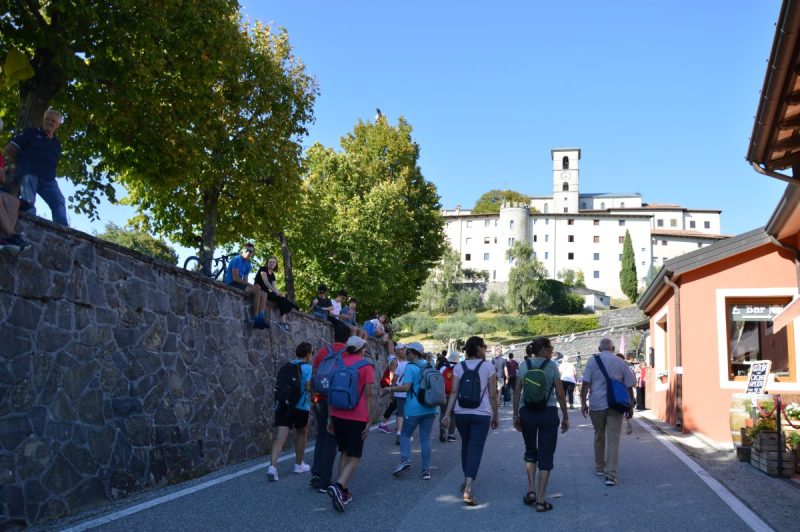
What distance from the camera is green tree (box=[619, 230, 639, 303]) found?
102m

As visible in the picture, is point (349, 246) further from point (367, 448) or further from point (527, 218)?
point (527, 218)

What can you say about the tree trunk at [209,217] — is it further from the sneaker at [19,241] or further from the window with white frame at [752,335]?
the window with white frame at [752,335]

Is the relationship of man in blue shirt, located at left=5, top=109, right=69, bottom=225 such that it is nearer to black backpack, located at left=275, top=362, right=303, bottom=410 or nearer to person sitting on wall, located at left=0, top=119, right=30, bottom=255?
person sitting on wall, located at left=0, top=119, right=30, bottom=255

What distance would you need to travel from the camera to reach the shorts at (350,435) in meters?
7.48

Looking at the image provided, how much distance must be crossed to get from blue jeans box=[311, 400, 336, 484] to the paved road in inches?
10.8

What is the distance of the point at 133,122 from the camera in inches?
549

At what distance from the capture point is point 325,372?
788 centimetres

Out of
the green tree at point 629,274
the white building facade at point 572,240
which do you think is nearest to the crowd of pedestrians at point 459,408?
the green tree at point 629,274

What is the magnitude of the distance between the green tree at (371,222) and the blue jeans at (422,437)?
1873cm

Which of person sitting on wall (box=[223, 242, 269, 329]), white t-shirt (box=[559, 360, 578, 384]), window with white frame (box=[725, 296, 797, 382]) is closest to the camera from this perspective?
person sitting on wall (box=[223, 242, 269, 329])

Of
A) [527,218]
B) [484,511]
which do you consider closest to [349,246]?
[484,511]

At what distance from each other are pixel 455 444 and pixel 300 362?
16.9 feet

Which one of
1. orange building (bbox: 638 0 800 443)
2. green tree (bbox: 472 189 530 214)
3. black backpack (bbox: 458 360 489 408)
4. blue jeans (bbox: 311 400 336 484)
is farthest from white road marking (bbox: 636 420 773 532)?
green tree (bbox: 472 189 530 214)

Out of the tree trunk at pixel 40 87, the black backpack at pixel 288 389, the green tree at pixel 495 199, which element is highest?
the green tree at pixel 495 199
